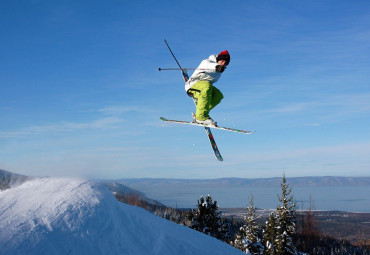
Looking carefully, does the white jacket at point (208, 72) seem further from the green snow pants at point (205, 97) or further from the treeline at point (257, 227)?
the treeline at point (257, 227)

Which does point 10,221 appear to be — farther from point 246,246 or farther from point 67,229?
point 246,246

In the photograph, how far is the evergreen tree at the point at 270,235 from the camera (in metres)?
26.0

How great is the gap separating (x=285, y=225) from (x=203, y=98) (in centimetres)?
2038

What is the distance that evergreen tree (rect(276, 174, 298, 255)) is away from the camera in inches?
998

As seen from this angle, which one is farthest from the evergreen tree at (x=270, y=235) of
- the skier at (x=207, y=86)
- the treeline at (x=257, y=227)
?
the skier at (x=207, y=86)

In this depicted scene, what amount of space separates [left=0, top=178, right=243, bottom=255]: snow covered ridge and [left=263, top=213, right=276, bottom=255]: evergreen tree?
21455 millimetres

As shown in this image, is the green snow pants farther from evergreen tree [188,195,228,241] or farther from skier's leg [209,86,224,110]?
evergreen tree [188,195,228,241]

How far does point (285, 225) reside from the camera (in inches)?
1066

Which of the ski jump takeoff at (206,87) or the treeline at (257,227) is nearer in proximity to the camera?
the ski jump takeoff at (206,87)

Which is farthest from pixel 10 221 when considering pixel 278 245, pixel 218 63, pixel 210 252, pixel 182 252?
pixel 278 245

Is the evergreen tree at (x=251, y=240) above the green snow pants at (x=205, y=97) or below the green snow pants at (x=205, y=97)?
below

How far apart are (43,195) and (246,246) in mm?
23719

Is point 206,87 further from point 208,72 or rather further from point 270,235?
point 270,235

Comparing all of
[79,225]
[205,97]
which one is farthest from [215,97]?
[79,225]
